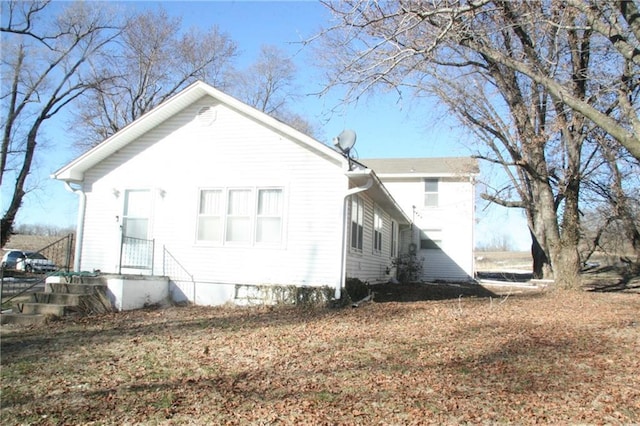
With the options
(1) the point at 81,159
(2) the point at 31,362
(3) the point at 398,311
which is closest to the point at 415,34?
(3) the point at 398,311

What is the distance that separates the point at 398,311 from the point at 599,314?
3.99m

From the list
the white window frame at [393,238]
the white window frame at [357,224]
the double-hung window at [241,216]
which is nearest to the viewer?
the double-hung window at [241,216]

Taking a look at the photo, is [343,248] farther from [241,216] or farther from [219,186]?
[219,186]

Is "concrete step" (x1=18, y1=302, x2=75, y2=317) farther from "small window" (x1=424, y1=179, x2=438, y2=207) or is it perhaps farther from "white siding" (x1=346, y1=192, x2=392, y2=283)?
"small window" (x1=424, y1=179, x2=438, y2=207)

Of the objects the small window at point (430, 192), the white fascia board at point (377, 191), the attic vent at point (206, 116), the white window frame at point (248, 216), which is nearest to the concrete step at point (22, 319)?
the white window frame at point (248, 216)

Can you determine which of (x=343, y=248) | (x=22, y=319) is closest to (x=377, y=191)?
(x=343, y=248)

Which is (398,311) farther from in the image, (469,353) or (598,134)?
(598,134)

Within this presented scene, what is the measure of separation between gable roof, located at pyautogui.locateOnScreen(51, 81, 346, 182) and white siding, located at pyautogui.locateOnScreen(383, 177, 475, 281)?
1477cm

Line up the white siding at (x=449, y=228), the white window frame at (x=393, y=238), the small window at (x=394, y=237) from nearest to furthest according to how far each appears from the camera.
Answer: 1. the white window frame at (x=393, y=238)
2. the small window at (x=394, y=237)
3. the white siding at (x=449, y=228)

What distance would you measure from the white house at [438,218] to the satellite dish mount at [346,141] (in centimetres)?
1425

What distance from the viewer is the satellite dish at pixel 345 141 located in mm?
10297

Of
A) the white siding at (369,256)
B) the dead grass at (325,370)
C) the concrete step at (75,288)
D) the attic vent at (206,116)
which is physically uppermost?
the attic vent at (206,116)

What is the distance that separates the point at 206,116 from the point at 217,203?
7.02 feet

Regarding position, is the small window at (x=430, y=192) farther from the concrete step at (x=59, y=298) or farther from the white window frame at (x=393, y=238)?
the concrete step at (x=59, y=298)
